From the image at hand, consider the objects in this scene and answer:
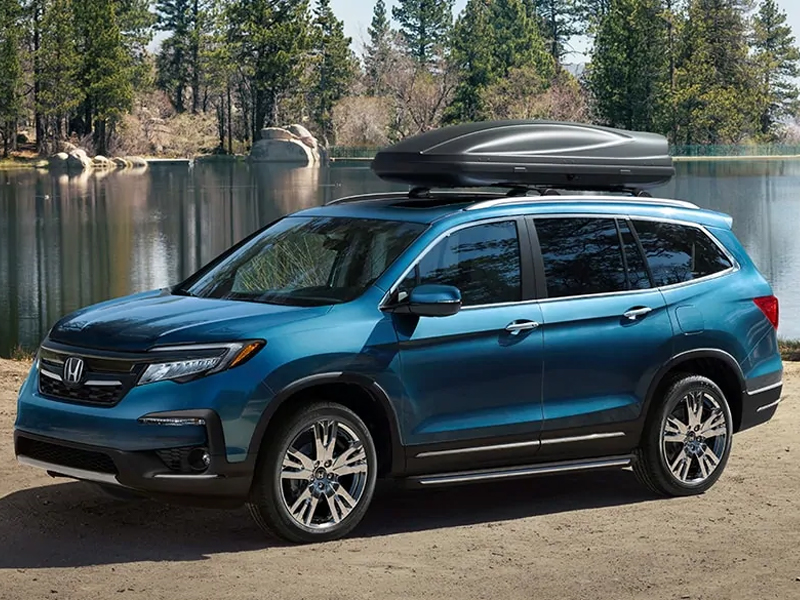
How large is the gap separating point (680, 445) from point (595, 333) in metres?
1.00

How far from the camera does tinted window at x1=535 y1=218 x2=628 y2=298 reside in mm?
8148

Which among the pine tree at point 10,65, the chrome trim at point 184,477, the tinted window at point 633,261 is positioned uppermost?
the pine tree at point 10,65

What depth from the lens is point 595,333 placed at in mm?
8141

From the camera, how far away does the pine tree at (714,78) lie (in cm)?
12181

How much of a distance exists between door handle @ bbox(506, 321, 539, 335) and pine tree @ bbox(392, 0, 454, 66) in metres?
143

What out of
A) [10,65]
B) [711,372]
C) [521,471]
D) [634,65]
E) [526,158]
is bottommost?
[521,471]

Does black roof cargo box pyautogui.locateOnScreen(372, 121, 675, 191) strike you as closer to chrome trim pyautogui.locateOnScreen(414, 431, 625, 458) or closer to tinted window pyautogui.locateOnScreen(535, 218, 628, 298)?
tinted window pyautogui.locateOnScreen(535, 218, 628, 298)

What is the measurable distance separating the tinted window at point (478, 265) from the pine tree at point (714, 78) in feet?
381

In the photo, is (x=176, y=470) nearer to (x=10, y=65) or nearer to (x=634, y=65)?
(x=10, y=65)

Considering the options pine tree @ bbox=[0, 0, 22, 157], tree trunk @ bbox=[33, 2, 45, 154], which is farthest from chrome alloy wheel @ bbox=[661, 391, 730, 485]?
tree trunk @ bbox=[33, 2, 45, 154]

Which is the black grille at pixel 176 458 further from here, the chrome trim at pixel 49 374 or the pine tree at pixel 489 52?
the pine tree at pixel 489 52

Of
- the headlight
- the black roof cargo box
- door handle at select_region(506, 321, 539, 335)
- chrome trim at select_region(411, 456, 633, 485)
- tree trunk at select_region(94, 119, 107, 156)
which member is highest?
tree trunk at select_region(94, 119, 107, 156)

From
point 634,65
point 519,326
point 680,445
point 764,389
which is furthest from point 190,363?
point 634,65

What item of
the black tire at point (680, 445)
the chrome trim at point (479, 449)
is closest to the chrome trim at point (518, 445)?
the chrome trim at point (479, 449)
